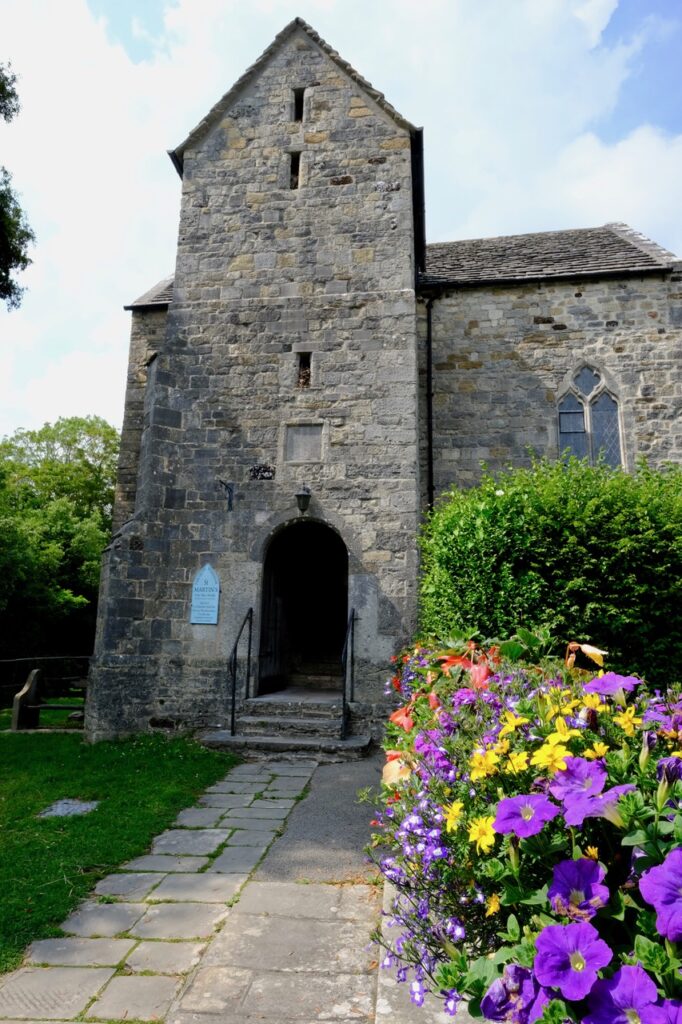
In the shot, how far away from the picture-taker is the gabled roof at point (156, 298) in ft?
44.2

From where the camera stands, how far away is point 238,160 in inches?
447

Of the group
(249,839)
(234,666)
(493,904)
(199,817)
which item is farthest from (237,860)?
(234,666)

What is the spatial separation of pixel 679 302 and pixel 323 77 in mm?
7593

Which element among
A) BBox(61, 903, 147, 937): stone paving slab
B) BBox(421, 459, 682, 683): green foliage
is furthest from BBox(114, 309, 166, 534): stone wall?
BBox(61, 903, 147, 937): stone paving slab

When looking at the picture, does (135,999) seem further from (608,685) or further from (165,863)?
(608,685)

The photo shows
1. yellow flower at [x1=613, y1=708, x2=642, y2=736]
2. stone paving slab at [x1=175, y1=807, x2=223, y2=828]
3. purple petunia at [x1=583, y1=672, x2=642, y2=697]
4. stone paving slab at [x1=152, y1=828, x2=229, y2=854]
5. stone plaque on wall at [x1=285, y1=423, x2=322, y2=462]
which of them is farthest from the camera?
stone plaque on wall at [x1=285, y1=423, x2=322, y2=462]

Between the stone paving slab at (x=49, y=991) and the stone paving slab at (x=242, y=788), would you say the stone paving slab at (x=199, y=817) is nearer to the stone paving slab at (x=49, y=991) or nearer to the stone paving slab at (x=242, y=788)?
the stone paving slab at (x=242, y=788)

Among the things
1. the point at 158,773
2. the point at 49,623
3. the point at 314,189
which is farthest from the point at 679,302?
the point at 49,623

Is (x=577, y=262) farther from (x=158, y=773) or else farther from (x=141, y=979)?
(x=141, y=979)

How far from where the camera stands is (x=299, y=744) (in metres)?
8.26

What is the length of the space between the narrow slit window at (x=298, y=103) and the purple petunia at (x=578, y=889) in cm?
1269

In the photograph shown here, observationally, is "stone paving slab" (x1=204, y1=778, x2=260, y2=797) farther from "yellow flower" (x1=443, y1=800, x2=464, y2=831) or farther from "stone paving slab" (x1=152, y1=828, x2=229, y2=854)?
"yellow flower" (x1=443, y1=800, x2=464, y2=831)

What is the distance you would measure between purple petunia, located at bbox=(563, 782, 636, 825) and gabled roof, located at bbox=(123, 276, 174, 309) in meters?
12.7

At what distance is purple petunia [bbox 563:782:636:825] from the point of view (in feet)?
5.56
